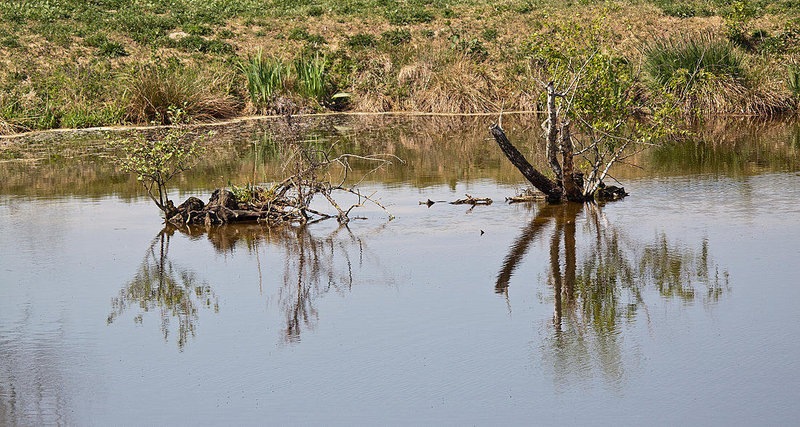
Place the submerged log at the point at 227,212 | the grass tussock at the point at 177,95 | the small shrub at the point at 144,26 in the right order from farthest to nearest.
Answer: the small shrub at the point at 144,26 → the grass tussock at the point at 177,95 → the submerged log at the point at 227,212

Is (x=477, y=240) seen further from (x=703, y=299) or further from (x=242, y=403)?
(x=242, y=403)

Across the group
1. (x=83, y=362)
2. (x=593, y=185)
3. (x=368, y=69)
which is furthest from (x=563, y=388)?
(x=368, y=69)

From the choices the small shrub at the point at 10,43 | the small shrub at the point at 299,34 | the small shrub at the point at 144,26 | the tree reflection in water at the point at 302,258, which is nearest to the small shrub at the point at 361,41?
the small shrub at the point at 299,34


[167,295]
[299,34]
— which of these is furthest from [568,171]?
[299,34]

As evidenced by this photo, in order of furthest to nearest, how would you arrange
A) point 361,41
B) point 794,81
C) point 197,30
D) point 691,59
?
point 197,30, point 361,41, point 794,81, point 691,59

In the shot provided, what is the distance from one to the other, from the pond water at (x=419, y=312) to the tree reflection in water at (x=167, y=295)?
3 centimetres

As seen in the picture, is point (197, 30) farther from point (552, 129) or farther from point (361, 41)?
point (552, 129)

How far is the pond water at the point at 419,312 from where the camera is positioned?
21.0 ft

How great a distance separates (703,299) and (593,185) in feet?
17.7

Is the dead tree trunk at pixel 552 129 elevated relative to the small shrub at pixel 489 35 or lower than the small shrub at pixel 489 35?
lower

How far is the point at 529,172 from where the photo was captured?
13.4 meters

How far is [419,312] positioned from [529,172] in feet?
17.9

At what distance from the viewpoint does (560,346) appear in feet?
23.9

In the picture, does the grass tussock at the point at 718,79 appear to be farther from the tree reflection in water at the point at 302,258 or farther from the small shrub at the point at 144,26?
the small shrub at the point at 144,26
